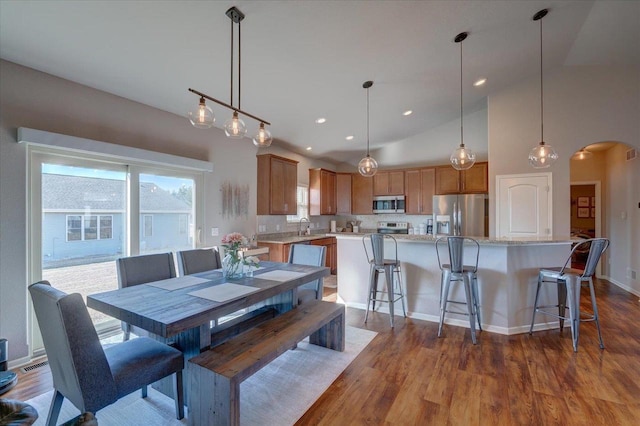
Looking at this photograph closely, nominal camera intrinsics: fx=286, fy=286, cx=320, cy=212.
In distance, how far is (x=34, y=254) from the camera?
268cm

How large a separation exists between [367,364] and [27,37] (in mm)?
3847

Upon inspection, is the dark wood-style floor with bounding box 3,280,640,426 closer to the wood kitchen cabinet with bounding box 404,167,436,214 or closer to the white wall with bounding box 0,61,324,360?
the white wall with bounding box 0,61,324,360

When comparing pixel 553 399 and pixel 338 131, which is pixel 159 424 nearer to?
pixel 553 399

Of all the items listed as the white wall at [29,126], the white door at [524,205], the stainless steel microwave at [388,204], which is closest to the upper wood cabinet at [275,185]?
the white wall at [29,126]

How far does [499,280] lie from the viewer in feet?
10.8

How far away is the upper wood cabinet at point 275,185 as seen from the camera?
16.8ft

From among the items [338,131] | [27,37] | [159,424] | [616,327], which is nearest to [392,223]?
[338,131]

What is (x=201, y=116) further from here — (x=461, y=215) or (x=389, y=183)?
(x=389, y=183)

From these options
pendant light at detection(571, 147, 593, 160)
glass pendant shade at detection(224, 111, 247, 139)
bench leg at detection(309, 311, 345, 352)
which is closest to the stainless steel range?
pendant light at detection(571, 147, 593, 160)

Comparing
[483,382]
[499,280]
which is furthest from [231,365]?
[499,280]

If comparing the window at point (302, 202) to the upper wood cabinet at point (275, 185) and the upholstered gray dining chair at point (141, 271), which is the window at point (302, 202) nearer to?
the upper wood cabinet at point (275, 185)

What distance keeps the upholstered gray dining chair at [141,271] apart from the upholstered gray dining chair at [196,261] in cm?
11

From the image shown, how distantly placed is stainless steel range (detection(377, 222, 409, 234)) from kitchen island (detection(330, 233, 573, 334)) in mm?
2996

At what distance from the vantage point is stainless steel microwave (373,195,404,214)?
6543 millimetres
